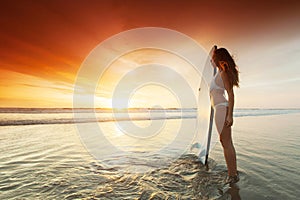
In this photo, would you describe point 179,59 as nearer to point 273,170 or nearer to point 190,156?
point 190,156

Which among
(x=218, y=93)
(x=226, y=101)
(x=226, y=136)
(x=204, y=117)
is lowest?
(x=226, y=136)

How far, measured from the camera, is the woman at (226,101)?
2.58 metres

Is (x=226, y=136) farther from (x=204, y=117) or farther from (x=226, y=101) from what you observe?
(x=204, y=117)

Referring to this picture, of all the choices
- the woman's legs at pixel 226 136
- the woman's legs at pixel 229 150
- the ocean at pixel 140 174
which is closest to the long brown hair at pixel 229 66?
the woman's legs at pixel 226 136

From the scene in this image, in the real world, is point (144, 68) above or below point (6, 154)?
above

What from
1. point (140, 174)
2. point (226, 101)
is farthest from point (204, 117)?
point (140, 174)

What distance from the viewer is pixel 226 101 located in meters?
2.70

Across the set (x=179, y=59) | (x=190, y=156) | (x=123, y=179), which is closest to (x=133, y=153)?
(x=190, y=156)

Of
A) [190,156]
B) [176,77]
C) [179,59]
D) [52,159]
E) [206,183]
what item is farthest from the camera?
[176,77]

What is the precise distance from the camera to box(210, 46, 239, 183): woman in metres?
2.58

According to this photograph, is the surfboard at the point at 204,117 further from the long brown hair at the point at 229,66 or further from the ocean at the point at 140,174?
the long brown hair at the point at 229,66

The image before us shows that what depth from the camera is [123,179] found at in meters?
2.65

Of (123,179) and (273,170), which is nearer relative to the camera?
(123,179)

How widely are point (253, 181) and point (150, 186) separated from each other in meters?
1.50
